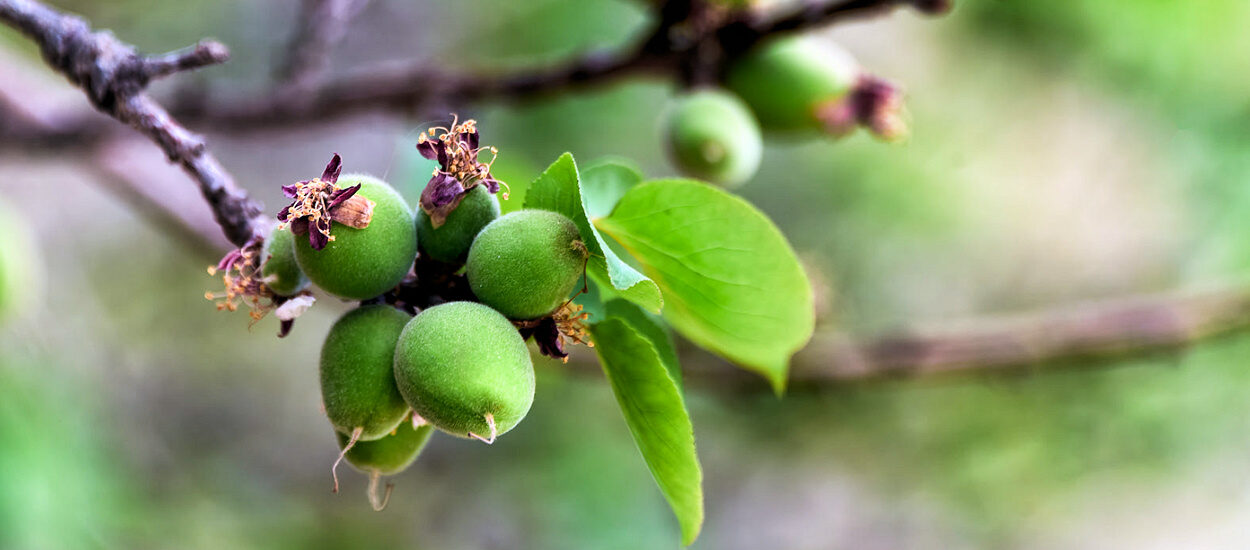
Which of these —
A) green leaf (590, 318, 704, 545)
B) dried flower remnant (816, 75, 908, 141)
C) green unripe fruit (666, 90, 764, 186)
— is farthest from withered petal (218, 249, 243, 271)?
dried flower remnant (816, 75, 908, 141)

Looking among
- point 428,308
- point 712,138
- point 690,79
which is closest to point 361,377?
point 428,308

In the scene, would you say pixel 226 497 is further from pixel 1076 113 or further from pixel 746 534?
pixel 1076 113

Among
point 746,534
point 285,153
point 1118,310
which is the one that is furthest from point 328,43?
point 746,534

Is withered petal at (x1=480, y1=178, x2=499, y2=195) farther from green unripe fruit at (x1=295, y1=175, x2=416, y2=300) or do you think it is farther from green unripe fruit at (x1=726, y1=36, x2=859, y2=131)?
green unripe fruit at (x1=726, y1=36, x2=859, y2=131)

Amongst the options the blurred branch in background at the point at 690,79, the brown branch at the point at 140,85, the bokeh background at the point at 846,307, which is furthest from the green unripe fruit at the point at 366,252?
the bokeh background at the point at 846,307

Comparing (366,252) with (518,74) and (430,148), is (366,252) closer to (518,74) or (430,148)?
(430,148)

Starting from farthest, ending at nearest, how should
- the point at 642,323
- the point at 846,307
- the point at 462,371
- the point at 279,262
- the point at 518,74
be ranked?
the point at 846,307 < the point at 518,74 < the point at 642,323 < the point at 279,262 < the point at 462,371
